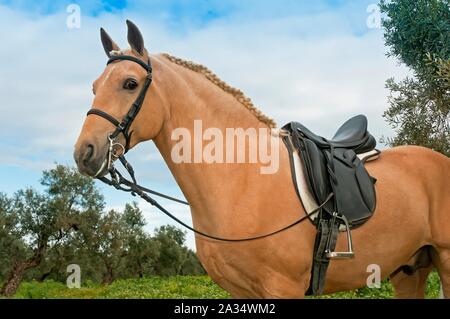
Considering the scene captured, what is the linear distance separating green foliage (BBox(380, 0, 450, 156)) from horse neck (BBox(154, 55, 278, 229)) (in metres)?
7.12

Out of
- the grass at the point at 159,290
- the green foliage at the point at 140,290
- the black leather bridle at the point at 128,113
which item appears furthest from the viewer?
the green foliage at the point at 140,290

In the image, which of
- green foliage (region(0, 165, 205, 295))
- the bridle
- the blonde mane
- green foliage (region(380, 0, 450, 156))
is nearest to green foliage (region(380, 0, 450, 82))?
green foliage (region(380, 0, 450, 156))

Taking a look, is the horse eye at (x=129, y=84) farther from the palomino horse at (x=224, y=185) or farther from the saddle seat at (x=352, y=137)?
the saddle seat at (x=352, y=137)

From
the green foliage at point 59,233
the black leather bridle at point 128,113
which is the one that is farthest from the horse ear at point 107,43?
the green foliage at point 59,233

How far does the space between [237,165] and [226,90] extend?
804mm

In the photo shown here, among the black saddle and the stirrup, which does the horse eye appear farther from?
the stirrup

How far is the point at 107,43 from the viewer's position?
15.1ft

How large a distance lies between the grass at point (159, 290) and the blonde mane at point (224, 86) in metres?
8.69

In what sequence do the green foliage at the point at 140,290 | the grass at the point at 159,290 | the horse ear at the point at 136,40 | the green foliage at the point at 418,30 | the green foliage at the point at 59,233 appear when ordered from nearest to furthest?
the horse ear at the point at 136,40, the green foliage at the point at 418,30, the grass at the point at 159,290, the green foliage at the point at 140,290, the green foliage at the point at 59,233

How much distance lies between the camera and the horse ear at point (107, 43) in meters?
4.57

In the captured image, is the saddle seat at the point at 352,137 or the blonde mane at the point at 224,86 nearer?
the blonde mane at the point at 224,86

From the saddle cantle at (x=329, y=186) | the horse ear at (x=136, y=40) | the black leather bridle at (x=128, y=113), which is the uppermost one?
the horse ear at (x=136, y=40)
